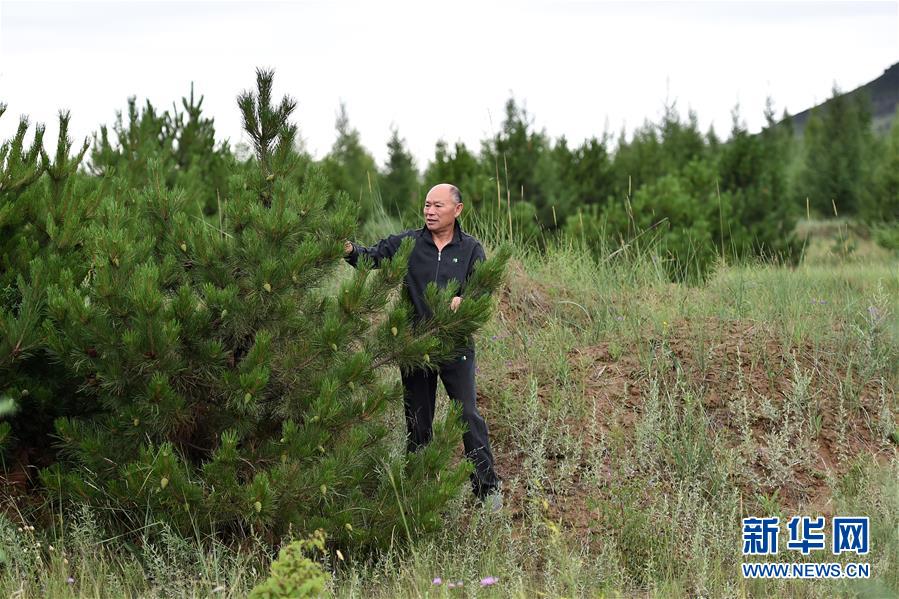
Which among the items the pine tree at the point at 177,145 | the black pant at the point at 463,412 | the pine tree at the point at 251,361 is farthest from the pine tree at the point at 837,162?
the pine tree at the point at 251,361

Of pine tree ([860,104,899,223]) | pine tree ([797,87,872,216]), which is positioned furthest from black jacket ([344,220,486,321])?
pine tree ([797,87,872,216])

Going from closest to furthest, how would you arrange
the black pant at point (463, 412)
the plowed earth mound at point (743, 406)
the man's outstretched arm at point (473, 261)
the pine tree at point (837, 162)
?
the man's outstretched arm at point (473, 261)
the black pant at point (463, 412)
the plowed earth mound at point (743, 406)
the pine tree at point (837, 162)

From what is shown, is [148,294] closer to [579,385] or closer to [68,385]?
[68,385]

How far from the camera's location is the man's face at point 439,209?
577 centimetres

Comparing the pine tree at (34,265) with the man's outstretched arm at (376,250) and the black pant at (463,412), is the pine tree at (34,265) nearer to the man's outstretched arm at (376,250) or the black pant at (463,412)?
the man's outstretched arm at (376,250)

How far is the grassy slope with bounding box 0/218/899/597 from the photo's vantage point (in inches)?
206

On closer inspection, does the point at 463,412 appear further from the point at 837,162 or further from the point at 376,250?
the point at 837,162

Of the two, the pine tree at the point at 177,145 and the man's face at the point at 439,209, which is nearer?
the man's face at the point at 439,209

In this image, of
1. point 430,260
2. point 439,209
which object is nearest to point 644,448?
point 430,260

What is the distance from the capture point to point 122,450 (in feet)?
17.4

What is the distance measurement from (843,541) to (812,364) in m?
2.17

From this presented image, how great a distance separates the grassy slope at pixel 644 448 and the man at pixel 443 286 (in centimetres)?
32

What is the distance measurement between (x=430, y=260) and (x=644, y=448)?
2.01 meters

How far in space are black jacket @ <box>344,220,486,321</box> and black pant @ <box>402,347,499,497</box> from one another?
49 centimetres
